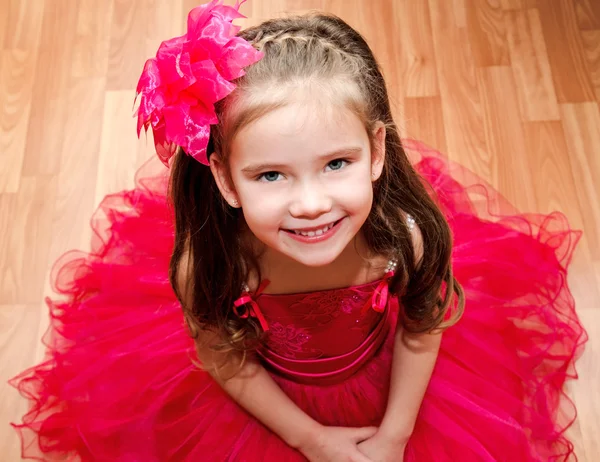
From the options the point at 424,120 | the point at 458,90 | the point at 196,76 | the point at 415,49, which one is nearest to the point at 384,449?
the point at 196,76

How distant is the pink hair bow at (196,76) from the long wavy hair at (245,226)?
0.04 meters

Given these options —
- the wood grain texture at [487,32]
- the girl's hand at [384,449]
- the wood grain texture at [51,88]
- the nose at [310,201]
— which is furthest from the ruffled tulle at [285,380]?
the nose at [310,201]

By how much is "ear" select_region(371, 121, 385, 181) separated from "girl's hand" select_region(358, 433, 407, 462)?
1.62ft

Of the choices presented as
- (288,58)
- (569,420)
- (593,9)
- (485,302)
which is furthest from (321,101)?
(593,9)

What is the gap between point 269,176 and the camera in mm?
851

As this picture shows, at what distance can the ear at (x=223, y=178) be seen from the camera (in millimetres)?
895

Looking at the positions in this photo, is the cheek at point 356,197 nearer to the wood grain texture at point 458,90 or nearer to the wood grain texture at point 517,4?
the wood grain texture at point 458,90

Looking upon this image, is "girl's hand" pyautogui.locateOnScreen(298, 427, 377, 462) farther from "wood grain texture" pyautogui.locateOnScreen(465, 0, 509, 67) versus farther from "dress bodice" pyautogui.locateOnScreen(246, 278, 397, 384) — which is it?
"wood grain texture" pyautogui.locateOnScreen(465, 0, 509, 67)

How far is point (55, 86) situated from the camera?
1808 mm

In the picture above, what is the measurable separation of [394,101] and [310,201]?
0.95 meters

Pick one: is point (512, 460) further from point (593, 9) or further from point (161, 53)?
point (593, 9)

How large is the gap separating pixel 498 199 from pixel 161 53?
A: 3.11 ft

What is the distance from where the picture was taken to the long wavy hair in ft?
2.77

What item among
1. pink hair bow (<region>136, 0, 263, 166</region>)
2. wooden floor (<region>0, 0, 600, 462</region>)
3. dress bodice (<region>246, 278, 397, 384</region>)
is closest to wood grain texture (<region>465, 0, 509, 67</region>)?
wooden floor (<region>0, 0, 600, 462</region>)
